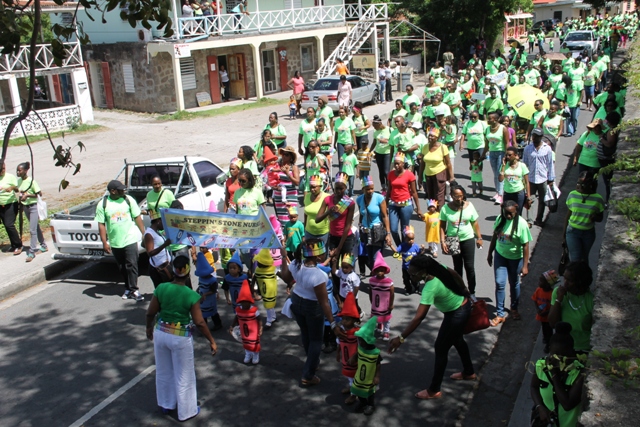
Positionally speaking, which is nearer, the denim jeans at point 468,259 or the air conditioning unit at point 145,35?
the denim jeans at point 468,259

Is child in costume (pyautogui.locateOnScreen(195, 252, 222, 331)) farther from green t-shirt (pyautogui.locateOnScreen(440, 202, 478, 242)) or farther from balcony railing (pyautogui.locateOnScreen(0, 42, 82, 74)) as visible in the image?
balcony railing (pyautogui.locateOnScreen(0, 42, 82, 74))

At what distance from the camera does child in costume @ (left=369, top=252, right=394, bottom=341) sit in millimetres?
7258

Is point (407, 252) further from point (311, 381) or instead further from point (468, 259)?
point (311, 381)

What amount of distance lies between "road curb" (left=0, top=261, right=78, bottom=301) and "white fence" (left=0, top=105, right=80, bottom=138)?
42.6ft

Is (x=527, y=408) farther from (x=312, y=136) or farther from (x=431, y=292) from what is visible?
(x=312, y=136)

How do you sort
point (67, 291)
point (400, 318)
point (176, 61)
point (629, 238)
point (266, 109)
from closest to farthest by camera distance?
point (629, 238) → point (400, 318) → point (67, 291) → point (176, 61) → point (266, 109)

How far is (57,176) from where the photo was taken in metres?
17.0

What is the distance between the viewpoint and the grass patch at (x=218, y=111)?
82.9 ft

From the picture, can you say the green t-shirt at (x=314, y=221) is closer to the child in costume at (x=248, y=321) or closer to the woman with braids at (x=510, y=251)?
the child in costume at (x=248, y=321)

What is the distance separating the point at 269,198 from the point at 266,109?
13924 millimetres

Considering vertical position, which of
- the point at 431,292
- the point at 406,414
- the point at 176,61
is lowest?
the point at 406,414

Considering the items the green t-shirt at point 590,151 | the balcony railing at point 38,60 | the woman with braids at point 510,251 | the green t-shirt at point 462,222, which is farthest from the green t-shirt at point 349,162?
the balcony railing at point 38,60

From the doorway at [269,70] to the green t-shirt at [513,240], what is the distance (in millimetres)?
24746

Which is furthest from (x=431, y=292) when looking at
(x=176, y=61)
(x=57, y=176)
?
(x=176, y=61)
